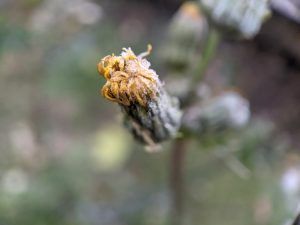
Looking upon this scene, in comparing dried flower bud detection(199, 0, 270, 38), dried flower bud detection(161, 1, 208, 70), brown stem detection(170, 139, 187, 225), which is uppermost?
dried flower bud detection(161, 1, 208, 70)

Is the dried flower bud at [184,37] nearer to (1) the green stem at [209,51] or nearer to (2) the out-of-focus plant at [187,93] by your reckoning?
(2) the out-of-focus plant at [187,93]

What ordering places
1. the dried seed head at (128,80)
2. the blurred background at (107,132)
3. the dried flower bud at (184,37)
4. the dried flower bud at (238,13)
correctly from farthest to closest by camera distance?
the blurred background at (107,132)
the dried flower bud at (184,37)
the dried flower bud at (238,13)
the dried seed head at (128,80)

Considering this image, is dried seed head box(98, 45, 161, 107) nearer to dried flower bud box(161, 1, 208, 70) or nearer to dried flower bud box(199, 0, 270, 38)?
dried flower bud box(199, 0, 270, 38)

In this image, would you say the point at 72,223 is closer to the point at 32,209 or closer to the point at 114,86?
the point at 32,209

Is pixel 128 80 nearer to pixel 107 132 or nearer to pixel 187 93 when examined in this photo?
pixel 187 93

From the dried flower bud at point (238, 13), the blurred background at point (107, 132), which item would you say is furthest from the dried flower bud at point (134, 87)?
the blurred background at point (107, 132)

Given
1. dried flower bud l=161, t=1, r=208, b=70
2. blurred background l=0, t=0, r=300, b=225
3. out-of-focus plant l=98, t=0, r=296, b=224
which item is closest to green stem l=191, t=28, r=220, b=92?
out-of-focus plant l=98, t=0, r=296, b=224
